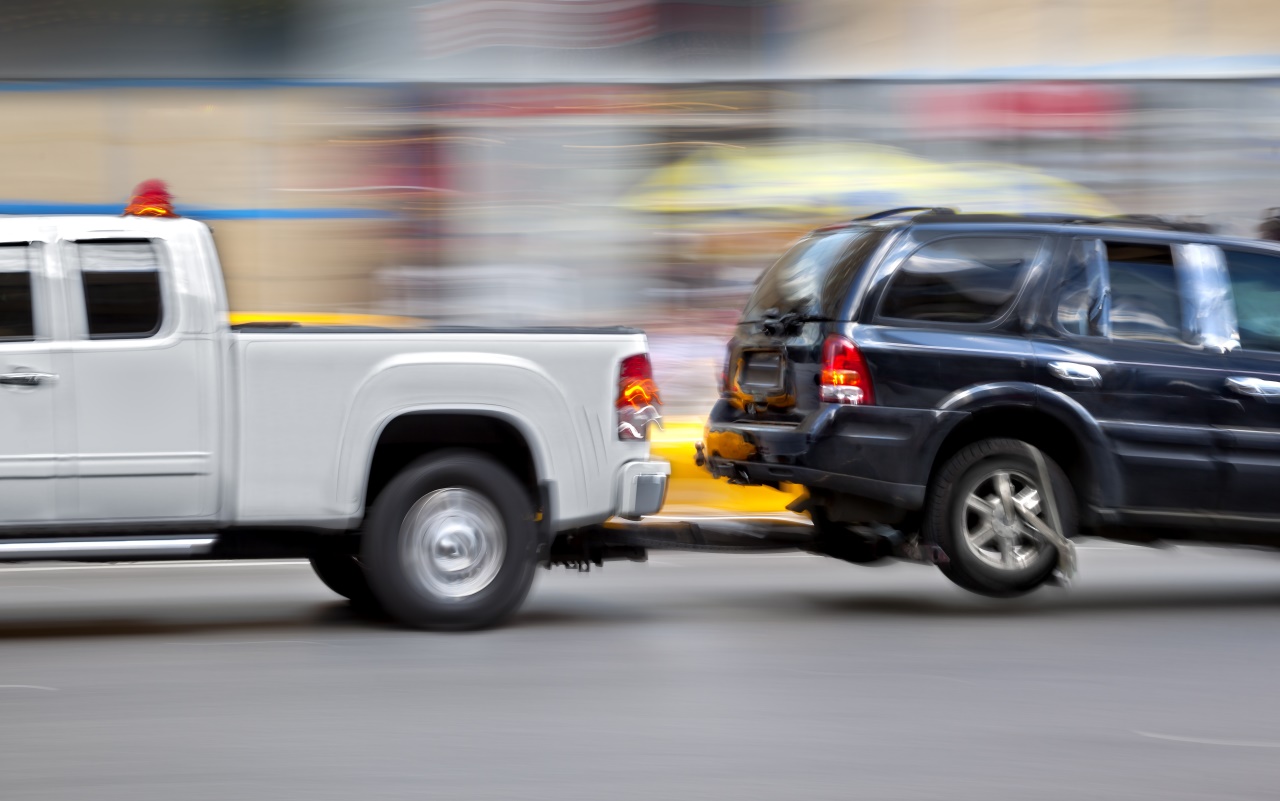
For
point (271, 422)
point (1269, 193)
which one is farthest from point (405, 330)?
point (1269, 193)

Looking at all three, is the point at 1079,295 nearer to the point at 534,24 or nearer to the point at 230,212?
the point at 534,24

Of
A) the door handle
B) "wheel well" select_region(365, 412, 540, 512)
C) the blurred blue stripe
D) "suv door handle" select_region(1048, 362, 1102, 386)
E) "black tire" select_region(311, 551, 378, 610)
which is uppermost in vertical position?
the blurred blue stripe

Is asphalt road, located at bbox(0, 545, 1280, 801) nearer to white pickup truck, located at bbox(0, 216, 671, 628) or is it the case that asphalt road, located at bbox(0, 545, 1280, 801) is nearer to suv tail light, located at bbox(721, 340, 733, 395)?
white pickup truck, located at bbox(0, 216, 671, 628)

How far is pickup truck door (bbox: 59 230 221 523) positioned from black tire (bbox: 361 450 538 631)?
81 cm

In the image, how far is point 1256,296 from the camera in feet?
27.9

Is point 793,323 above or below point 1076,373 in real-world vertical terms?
above

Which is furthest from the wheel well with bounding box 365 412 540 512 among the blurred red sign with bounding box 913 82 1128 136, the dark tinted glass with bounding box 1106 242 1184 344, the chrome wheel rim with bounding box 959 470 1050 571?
the blurred red sign with bounding box 913 82 1128 136

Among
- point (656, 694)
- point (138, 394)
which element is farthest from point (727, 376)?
point (138, 394)

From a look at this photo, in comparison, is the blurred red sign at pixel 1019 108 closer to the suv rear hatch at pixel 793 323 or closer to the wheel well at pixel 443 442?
the suv rear hatch at pixel 793 323

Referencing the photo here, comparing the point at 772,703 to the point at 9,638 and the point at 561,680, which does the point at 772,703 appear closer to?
the point at 561,680

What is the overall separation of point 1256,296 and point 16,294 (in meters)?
6.03

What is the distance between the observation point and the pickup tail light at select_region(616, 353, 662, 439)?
25.1ft

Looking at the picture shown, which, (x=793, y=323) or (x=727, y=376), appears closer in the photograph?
(x=793, y=323)

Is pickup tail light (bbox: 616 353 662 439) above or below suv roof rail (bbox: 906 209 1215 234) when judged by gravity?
below
